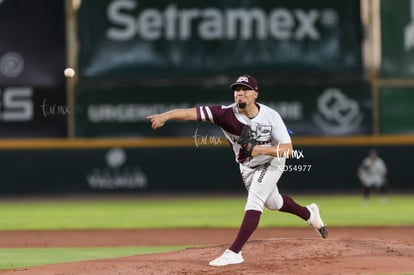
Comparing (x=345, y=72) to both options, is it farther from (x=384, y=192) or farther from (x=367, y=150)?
(x=384, y=192)

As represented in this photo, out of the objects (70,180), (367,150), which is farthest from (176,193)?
(367,150)

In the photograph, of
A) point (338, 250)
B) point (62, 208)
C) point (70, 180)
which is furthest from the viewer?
point (70, 180)

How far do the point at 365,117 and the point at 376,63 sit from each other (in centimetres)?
132

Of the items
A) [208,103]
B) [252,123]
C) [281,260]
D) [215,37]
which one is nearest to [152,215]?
[208,103]

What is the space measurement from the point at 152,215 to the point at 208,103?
5.31 metres

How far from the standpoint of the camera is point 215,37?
72.0ft

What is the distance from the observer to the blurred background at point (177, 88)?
21672 mm

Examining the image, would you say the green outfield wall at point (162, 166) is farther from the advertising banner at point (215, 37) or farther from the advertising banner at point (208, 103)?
the advertising banner at point (215, 37)

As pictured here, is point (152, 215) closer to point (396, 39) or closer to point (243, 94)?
point (396, 39)

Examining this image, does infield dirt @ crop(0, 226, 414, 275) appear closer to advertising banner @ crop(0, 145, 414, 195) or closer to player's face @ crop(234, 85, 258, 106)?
player's face @ crop(234, 85, 258, 106)

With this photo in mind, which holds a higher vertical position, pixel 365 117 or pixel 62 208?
pixel 365 117

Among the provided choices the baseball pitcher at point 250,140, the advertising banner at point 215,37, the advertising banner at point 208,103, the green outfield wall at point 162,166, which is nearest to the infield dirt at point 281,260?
the baseball pitcher at point 250,140

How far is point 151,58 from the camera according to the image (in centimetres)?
2209

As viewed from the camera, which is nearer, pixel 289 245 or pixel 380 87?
pixel 289 245
